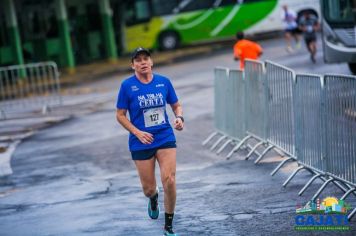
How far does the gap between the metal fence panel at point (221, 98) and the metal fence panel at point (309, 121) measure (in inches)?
152

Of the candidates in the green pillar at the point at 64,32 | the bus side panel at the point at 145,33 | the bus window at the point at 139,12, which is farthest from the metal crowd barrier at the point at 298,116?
the bus window at the point at 139,12

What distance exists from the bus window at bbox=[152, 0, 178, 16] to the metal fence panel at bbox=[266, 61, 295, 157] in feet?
A: 88.4

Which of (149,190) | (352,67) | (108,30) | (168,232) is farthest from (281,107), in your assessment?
(108,30)

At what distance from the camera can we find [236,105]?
530 inches

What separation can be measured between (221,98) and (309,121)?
477cm

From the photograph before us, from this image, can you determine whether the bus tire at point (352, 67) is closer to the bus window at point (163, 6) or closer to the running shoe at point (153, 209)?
the running shoe at point (153, 209)

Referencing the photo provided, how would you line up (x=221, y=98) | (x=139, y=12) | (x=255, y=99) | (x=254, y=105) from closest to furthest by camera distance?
(x=255, y=99), (x=254, y=105), (x=221, y=98), (x=139, y=12)

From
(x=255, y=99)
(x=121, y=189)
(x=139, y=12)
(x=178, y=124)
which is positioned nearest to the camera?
(x=178, y=124)

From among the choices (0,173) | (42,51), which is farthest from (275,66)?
(42,51)

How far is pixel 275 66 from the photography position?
11.2 m

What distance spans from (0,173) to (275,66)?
526cm

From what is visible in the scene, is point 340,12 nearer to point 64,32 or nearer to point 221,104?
point 221,104

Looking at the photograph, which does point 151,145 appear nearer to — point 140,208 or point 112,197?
point 140,208

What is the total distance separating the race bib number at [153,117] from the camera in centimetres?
800
